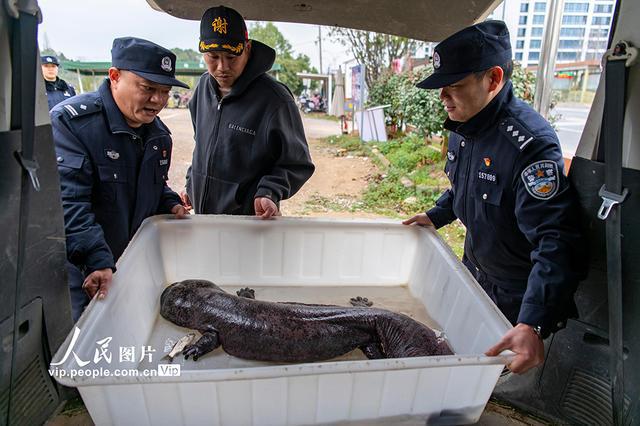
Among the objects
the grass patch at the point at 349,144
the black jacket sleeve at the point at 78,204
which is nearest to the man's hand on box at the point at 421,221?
the black jacket sleeve at the point at 78,204

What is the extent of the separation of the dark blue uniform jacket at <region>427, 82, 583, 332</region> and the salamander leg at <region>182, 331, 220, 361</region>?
162 centimetres

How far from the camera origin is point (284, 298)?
9.36 ft

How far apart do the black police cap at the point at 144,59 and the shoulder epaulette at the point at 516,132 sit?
6.39 ft

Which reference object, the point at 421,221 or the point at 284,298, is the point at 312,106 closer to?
the point at 421,221

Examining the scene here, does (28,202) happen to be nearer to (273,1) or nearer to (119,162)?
(119,162)

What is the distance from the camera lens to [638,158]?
1.36m

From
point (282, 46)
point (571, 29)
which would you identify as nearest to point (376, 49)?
point (571, 29)

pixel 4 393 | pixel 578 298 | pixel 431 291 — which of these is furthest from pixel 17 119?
pixel 431 291

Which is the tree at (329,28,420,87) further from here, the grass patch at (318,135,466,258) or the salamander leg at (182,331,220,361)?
the salamander leg at (182,331,220,361)

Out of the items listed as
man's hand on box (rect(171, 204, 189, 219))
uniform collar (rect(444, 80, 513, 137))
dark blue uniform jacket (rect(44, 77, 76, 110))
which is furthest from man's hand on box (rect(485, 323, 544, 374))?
dark blue uniform jacket (rect(44, 77, 76, 110))

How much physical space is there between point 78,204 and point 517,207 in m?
2.35

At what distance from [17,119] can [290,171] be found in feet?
7.33

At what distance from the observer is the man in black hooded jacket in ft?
10.7

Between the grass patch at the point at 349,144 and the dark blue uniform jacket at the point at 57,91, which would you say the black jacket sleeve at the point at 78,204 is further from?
the grass patch at the point at 349,144
